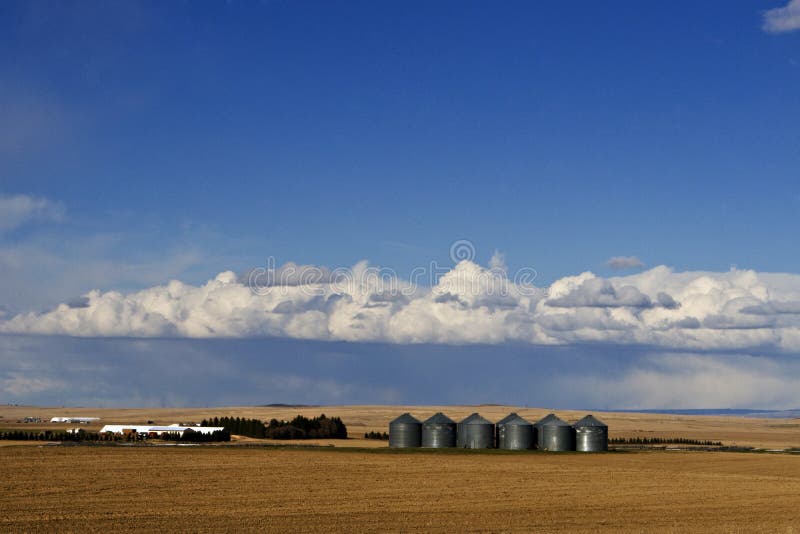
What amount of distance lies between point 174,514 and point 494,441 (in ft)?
224

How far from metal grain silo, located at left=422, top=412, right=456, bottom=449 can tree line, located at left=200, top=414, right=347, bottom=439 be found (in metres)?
28.7

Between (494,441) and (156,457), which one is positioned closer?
(156,457)

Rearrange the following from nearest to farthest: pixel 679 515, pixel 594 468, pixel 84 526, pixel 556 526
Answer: pixel 84 526
pixel 556 526
pixel 679 515
pixel 594 468

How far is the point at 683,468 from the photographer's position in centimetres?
8181

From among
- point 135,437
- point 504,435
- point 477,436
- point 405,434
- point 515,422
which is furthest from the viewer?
point 135,437

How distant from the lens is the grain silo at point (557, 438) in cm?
10581

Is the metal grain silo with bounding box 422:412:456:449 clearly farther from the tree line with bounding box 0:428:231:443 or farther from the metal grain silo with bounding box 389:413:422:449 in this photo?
the tree line with bounding box 0:428:231:443

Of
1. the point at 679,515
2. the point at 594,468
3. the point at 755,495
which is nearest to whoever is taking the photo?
the point at 679,515

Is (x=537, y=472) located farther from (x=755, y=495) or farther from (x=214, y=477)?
(x=214, y=477)

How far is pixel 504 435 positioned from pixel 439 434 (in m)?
6.52

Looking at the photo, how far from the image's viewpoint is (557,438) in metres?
106

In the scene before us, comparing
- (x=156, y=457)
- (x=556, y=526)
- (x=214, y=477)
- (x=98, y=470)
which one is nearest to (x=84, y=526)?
(x=556, y=526)

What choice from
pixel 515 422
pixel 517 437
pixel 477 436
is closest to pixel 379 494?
pixel 517 437

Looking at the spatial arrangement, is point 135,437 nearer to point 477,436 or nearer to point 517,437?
point 477,436
